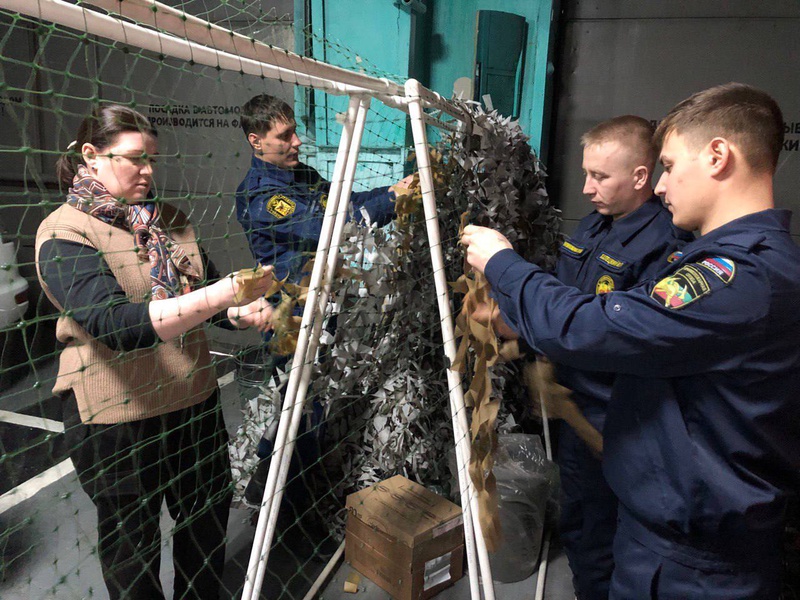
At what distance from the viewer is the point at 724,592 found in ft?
3.75

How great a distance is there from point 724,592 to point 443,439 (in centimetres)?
140

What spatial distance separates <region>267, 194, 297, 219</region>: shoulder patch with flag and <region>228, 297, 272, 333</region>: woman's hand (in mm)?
443

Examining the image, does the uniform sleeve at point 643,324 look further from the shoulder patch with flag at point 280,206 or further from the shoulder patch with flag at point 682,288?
the shoulder patch with flag at point 280,206

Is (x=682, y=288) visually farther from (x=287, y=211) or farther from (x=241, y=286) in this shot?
(x=287, y=211)

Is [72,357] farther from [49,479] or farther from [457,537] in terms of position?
[49,479]

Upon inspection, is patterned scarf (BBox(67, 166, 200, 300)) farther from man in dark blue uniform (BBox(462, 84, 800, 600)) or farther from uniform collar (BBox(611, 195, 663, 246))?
uniform collar (BBox(611, 195, 663, 246))

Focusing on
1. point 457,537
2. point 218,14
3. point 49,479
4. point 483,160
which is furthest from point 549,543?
point 218,14

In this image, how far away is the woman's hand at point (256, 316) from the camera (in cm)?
156

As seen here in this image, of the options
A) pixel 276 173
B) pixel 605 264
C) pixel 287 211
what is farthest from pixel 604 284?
pixel 276 173

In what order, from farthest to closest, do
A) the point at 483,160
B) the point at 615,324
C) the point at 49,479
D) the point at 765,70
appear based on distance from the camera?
1. the point at 765,70
2. the point at 49,479
3. the point at 483,160
4. the point at 615,324

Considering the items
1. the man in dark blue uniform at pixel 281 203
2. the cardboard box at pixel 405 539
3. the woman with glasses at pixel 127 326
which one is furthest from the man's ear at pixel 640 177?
the cardboard box at pixel 405 539

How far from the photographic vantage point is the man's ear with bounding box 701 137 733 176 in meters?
1.10

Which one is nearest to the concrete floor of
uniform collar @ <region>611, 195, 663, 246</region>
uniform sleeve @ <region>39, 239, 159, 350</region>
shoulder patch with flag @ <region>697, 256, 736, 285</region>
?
uniform sleeve @ <region>39, 239, 159, 350</region>

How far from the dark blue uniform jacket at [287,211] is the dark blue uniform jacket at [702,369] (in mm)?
875
